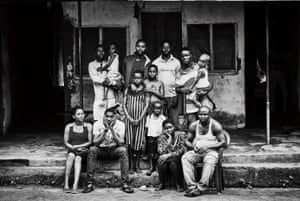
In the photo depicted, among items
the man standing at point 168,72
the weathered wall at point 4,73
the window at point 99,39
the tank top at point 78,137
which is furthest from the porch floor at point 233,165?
the window at point 99,39

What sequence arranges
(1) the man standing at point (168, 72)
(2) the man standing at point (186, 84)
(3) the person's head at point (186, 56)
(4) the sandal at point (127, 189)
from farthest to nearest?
1. (1) the man standing at point (168, 72)
2. (2) the man standing at point (186, 84)
3. (3) the person's head at point (186, 56)
4. (4) the sandal at point (127, 189)

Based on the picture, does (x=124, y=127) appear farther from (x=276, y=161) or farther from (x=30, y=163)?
(x=276, y=161)

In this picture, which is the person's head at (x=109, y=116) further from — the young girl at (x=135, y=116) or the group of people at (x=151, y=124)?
the young girl at (x=135, y=116)

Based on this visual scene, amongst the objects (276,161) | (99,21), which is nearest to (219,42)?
(99,21)

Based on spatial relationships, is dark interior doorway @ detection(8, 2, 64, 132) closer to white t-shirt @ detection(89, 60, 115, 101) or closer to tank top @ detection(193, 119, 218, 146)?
white t-shirt @ detection(89, 60, 115, 101)

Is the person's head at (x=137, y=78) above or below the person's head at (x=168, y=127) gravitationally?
above

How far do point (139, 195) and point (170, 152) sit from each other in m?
0.81

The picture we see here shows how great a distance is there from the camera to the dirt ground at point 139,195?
775cm

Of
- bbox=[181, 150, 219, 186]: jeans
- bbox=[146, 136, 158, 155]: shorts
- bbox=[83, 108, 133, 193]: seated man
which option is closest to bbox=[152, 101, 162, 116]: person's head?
bbox=[146, 136, 158, 155]: shorts

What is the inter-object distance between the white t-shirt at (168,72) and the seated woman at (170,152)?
1047 mm

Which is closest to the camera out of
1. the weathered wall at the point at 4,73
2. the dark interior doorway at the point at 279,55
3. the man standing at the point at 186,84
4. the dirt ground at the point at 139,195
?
the dirt ground at the point at 139,195

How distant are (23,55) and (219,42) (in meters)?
5.52

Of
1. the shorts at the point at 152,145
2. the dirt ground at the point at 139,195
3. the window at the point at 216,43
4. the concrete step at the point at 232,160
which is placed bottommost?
the dirt ground at the point at 139,195

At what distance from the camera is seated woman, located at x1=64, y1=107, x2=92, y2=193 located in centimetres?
826
